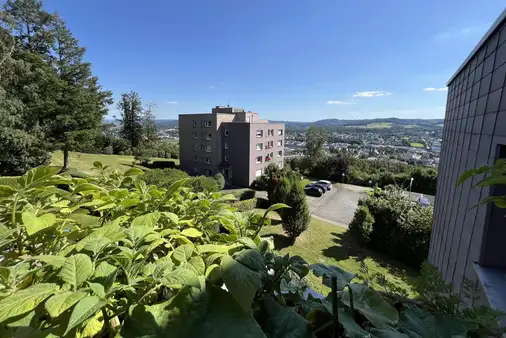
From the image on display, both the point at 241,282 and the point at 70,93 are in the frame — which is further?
the point at 70,93

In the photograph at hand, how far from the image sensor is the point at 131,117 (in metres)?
35.3

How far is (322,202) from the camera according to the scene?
66.7 feet

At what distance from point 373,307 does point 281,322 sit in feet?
0.89

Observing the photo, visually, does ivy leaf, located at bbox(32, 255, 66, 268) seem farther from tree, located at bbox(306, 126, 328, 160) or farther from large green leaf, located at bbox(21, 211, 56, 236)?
tree, located at bbox(306, 126, 328, 160)

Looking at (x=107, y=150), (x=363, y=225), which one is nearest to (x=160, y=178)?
(x=363, y=225)

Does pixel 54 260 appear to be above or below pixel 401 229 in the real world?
above

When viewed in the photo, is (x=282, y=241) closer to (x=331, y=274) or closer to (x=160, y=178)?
(x=160, y=178)

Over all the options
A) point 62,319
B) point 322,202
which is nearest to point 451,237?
point 62,319

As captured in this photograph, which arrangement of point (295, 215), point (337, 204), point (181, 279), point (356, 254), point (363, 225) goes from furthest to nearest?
point (337, 204), point (295, 215), point (363, 225), point (356, 254), point (181, 279)

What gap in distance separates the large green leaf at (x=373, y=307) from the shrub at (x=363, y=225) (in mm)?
11492

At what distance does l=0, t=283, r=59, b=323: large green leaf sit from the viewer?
0.44 meters

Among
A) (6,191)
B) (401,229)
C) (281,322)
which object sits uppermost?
(6,191)

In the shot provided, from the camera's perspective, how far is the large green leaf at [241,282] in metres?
0.51

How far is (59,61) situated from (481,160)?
952 inches
